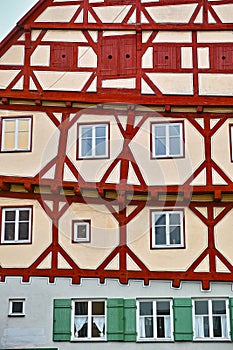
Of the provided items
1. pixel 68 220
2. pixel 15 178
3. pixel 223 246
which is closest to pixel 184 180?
pixel 223 246

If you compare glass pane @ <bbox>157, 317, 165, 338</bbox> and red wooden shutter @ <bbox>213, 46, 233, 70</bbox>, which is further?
red wooden shutter @ <bbox>213, 46, 233, 70</bbox>

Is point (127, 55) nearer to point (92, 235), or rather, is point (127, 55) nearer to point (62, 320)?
point (92, 235)

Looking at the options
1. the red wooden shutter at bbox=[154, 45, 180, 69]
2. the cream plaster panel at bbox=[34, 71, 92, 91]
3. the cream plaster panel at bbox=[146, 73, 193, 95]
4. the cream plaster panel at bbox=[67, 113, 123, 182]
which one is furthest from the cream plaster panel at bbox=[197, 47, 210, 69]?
the cream plaster panel at bbox=[34, 71, 92, 91]

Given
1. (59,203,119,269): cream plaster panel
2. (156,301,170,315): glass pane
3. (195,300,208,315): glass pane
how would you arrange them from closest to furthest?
(195,300,208,315): glass pane
(156,301,170,315): glass pane
(59,203,119,269): cream plaster panel

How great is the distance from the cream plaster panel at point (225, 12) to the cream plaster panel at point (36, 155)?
5.82 meters

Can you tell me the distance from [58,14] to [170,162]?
5.60 meters

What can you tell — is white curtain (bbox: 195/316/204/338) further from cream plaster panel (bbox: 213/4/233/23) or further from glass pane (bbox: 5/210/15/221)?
cream plaster panel (bbox: 213/4/233/23)

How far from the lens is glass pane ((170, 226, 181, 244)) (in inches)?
823

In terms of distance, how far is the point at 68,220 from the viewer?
69.5 ft

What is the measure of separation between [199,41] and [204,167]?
3780 mm

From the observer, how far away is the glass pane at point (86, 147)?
2166cm

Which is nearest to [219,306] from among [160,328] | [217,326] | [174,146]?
[217,326]

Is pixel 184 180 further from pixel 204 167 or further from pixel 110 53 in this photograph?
pixel 110 53

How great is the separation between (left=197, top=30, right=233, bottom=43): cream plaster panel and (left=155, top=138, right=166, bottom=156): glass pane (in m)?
3.14
